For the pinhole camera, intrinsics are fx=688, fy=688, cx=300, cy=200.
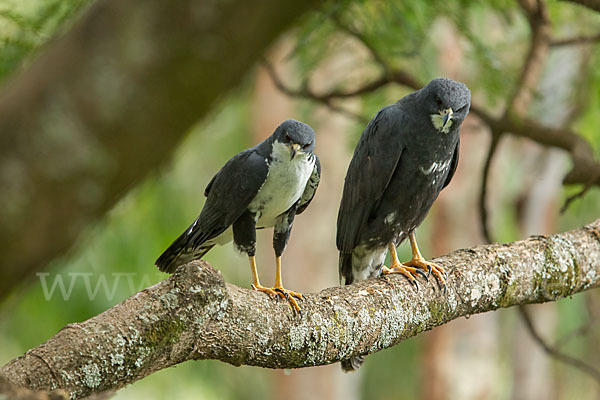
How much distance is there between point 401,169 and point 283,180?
0.79 meters

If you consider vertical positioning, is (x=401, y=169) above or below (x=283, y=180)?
above

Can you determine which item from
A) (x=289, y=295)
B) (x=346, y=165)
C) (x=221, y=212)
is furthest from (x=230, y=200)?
(x=346, y=165)

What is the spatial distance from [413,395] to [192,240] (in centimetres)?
1602

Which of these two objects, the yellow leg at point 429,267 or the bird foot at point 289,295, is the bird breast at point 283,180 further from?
the yellow leg at point 429,267

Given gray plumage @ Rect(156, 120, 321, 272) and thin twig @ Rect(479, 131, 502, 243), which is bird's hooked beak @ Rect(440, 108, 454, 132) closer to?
gray plumage @ Rect(156, 120, 321, 272)

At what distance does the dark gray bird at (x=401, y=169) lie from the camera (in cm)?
393

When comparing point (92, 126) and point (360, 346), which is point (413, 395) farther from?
point (92, 126)

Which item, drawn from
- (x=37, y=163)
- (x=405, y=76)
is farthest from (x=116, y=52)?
(x=405, y=76)

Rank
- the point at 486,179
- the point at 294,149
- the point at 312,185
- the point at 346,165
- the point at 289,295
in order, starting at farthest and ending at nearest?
the point at 346,165 → the point at 486,179 → the point at 312,185 → the point at 294,149 → the point at 289,295

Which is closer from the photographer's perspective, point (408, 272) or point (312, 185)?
point (408, 272)

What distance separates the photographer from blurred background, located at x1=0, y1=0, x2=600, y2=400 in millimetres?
4688

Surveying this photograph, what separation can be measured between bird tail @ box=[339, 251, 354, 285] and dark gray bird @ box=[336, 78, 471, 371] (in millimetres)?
166

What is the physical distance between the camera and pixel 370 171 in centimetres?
412

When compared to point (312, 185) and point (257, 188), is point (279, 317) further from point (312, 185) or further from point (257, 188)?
point (312, 185)
